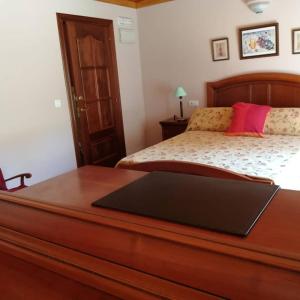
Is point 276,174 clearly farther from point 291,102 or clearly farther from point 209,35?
point 209,35

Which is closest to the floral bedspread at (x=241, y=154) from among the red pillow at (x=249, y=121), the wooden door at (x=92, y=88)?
the red pillow at (x=249, y=121)

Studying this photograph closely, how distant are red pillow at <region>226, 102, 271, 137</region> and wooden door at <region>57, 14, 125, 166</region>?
1.63 meters

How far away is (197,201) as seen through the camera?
3.45 feet

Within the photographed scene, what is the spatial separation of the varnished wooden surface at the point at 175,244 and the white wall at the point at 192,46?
122 inches

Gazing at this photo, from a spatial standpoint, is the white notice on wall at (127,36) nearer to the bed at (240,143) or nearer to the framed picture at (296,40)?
the bed at (240,143)

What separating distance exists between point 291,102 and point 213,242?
336cm

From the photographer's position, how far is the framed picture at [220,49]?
3.99m

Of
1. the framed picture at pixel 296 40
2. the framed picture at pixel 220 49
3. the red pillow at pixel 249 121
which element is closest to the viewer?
the red pillow at pixel 249 121

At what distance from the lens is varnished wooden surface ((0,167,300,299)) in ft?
2.07

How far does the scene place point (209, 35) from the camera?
4.08 meters

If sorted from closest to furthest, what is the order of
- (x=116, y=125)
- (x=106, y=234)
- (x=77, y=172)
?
(x=106, y=234)
(x=77, y=172)
(x=116, y=125)

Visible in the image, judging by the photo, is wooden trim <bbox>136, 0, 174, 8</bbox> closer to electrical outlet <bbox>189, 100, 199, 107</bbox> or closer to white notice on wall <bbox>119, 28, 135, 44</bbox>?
white notice on wall <bbox>119, 28, 135, 44</bbox>

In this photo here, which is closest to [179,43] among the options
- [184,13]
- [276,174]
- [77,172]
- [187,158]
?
[184,13]

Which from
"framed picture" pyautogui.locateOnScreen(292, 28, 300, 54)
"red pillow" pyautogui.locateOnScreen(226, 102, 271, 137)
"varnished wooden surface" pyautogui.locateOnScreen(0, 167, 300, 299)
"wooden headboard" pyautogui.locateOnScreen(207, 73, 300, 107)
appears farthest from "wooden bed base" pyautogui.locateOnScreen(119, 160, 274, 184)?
"framed picture" pyautogui.locateOnScreen(292, 28, 300, 54)
